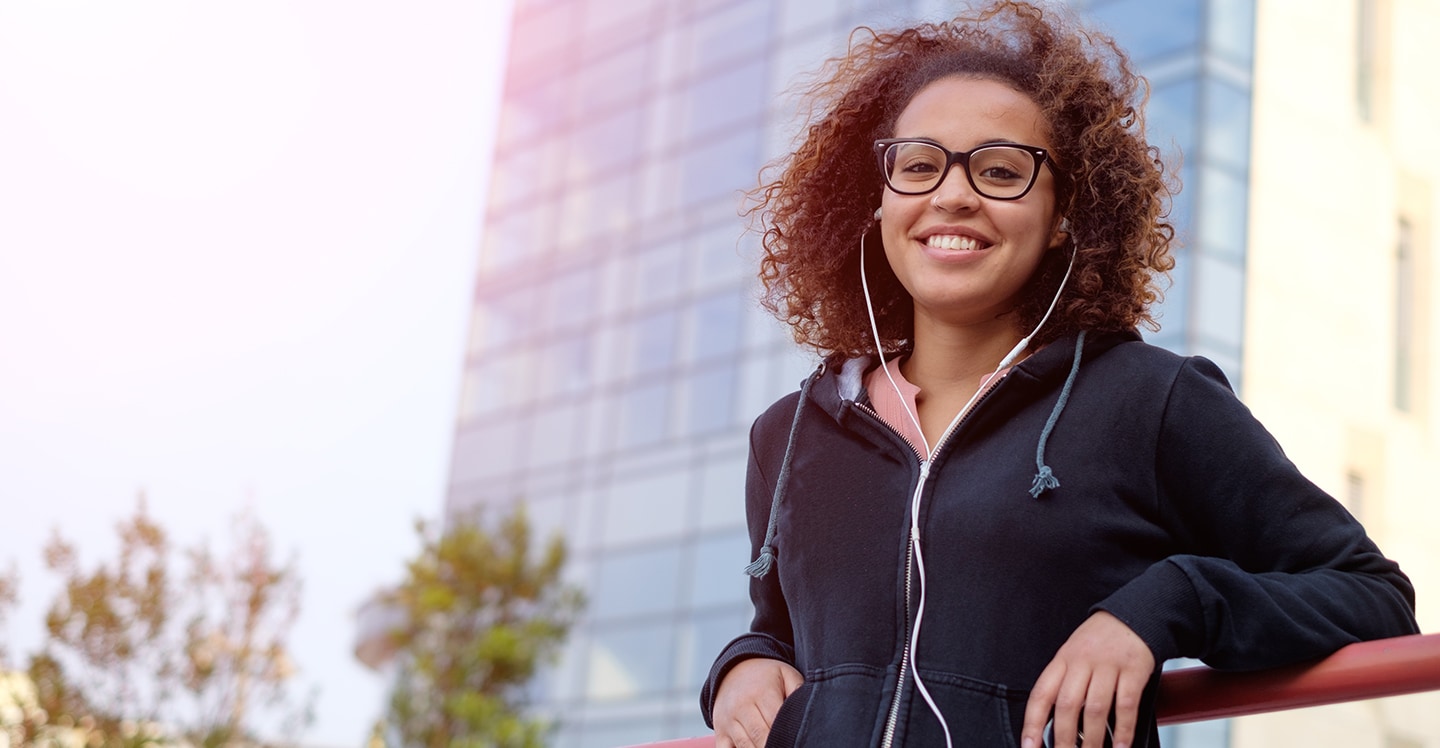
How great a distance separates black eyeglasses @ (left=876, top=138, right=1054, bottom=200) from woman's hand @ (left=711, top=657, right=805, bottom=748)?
2.05 feet

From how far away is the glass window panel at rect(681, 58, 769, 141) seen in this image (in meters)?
21.6

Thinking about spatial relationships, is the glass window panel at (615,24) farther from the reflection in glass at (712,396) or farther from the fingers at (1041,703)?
the fingers at (1041,703)

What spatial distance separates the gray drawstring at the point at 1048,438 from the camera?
165 cm

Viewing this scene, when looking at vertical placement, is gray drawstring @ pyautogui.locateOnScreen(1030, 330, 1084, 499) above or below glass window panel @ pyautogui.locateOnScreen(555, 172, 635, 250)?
below

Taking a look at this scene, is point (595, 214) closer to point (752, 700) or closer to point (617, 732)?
point (617, 732)

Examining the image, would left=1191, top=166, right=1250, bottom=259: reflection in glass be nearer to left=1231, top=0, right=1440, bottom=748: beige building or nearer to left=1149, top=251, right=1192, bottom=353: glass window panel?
left=1231, top=0, right=1440, bottom=748: beige building

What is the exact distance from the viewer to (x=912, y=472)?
70.9 inches

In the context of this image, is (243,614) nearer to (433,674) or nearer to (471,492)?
(433,674)

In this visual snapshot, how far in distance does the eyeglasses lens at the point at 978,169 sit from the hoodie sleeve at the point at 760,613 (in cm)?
36

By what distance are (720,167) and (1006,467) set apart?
20497 mm

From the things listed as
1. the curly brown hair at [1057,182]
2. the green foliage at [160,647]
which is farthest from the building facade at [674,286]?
the curly brown hair at [1057,182]

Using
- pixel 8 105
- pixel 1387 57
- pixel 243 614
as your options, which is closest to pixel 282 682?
pixel 243 614

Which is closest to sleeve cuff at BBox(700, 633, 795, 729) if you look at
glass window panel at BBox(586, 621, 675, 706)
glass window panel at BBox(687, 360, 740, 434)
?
glass window panel at BBox(586, 621, 675, 706)

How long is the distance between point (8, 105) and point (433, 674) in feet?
37.4
